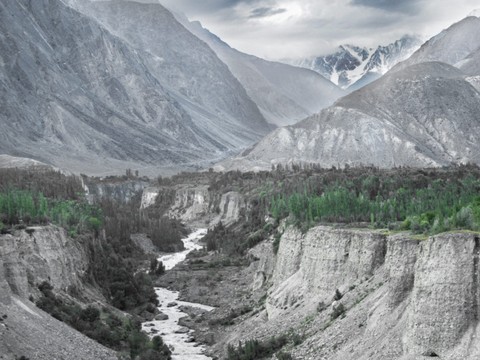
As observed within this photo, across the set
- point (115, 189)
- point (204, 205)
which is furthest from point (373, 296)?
point (115, 189)

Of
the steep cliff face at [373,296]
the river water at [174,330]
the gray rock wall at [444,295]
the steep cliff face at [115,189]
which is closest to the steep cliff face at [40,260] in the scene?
the river water at [174,330]

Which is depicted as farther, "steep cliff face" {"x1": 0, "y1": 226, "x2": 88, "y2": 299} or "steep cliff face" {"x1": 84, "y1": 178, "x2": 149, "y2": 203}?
"steep cliff face" {"x1": 84, "y1": 178, "x2": 149, "y2": 203}

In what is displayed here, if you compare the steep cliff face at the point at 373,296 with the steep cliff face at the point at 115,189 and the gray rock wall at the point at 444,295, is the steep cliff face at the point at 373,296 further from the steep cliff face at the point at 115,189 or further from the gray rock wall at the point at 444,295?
the steep cliff face at the point at 115,189

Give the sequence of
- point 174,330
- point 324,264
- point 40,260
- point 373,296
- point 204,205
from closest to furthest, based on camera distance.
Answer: point 373,296
point 324,264
point 40,260
point 174,330
point 204,205

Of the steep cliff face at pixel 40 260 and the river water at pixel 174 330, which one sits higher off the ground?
the steep cliff face at pixel 40 260

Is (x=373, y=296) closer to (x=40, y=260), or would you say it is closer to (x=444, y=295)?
(x=444, y=295)

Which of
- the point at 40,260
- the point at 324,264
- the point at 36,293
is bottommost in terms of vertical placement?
the point at 36,293

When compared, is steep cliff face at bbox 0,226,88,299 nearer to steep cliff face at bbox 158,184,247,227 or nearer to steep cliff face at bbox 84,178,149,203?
steep cliff face at bbox 158,184,247,227

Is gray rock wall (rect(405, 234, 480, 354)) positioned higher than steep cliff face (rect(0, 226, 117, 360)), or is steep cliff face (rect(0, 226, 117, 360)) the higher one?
gray rock wall (rect(405, 234, 480, 354))

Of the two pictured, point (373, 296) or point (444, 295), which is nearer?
point (444, 295)

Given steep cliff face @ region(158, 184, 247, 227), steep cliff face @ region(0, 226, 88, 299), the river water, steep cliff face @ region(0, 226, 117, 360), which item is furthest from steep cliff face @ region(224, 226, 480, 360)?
steep cliff face @ region(158, 184, 247, 227)
